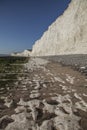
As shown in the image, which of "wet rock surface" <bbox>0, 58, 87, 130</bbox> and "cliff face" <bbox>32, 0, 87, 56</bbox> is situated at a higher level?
"cliff face" <bbox>32, 0, 87, 56</bbox>

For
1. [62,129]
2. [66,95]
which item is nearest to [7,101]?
[66,95]

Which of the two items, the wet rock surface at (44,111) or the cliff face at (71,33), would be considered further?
the cliff face at (71,33)

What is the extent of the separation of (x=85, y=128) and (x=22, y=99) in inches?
125

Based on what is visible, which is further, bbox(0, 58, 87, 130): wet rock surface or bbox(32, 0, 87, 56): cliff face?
bbox(32, 0, 87, 56): cliff face

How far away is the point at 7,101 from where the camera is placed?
693 cm

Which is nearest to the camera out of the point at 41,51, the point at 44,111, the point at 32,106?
the point at 44,111

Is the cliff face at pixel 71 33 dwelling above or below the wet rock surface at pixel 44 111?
above

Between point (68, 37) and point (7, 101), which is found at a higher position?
point (68, 37)

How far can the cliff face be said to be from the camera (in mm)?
72375

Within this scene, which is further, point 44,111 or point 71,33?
point 71,33

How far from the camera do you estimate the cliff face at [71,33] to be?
72.4 meters

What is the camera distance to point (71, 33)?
7906 cm

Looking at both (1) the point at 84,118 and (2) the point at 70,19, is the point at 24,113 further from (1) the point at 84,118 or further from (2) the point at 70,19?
(2) the point at 70,19

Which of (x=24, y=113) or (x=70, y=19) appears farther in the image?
(x=70, y=19)
